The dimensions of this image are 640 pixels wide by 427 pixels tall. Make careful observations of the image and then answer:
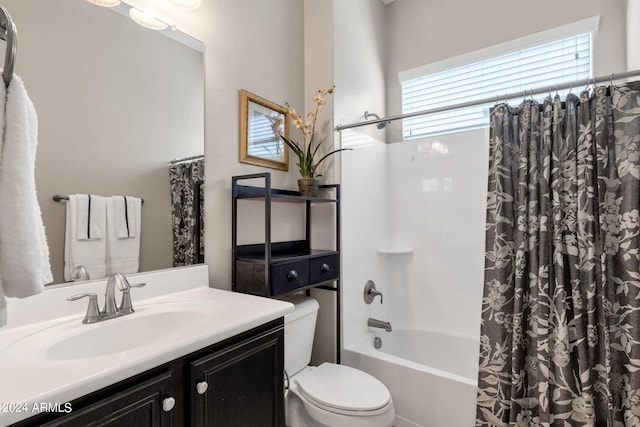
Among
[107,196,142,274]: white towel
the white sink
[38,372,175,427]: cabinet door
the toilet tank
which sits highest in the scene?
[107,196,142,274]: white towel

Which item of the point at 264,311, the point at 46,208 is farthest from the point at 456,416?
the point at 46,208

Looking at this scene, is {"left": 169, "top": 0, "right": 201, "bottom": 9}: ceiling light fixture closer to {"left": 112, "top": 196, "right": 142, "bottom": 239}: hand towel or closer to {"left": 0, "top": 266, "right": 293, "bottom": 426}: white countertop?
{"left": 112, "top": 196, "right": 142, "bottom": 239}: hand towel

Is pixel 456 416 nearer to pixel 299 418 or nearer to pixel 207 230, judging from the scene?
pixel 299 418

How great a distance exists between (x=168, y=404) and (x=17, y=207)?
1.90 feet

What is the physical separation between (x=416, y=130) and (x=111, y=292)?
242 cm

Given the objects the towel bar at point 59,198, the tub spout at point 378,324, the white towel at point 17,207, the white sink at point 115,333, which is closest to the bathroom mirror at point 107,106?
the towel bar at point 59,198

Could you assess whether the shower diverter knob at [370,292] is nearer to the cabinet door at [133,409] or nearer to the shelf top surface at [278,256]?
the shelf top surface at [278,256]

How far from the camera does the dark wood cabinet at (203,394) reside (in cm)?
69

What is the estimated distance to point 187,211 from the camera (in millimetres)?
1461

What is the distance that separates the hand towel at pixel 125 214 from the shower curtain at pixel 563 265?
1655mm

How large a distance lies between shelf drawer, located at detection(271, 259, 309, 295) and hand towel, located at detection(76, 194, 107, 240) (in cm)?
70

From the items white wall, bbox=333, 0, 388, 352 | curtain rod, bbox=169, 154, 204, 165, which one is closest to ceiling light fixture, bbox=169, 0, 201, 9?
curtain rod, bbox=169, 154, 204, 165

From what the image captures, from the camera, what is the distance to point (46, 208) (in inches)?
41.8

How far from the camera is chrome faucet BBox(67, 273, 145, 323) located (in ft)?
3.36
